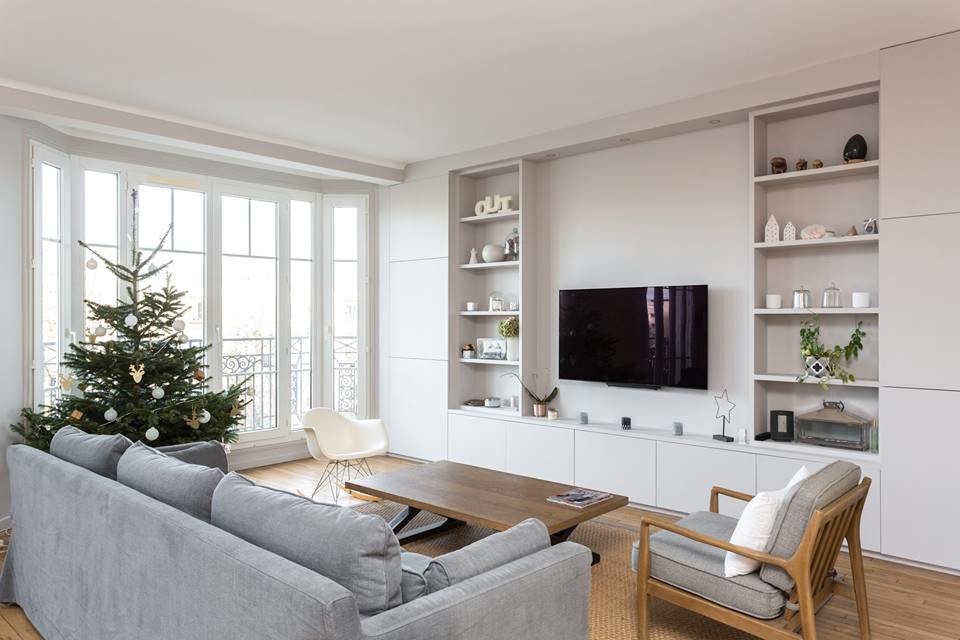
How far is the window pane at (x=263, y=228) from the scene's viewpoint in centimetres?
623

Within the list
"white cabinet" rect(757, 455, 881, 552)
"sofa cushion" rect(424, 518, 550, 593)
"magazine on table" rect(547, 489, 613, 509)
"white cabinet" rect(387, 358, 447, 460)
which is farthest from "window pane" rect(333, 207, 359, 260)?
"sofa cushion" rect(424, 518, 550, 593)

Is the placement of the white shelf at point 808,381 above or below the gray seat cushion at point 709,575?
above

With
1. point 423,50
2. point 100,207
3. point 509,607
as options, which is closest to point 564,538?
point 509,607

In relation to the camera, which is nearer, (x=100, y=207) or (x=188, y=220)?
(x=100, y=207)

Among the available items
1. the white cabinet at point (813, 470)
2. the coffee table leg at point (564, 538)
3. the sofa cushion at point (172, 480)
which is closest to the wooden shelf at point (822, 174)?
the white cabinet at point (813, 470)

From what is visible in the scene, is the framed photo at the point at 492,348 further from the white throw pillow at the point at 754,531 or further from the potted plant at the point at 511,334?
the white throw pillow at the point at 754,531

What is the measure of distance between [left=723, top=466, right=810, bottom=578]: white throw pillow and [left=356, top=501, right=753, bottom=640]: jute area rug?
553 millimetres

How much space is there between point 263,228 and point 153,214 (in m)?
1.01

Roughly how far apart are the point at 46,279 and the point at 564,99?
3939 mm

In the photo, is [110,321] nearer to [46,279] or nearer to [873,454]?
[46,279]

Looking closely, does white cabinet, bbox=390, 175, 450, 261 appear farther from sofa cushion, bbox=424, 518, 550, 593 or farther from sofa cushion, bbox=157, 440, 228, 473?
sofa cushion, bbox=424, 518, 550, 593

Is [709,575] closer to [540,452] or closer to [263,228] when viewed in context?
[540,452]

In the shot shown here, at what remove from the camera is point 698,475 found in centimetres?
450

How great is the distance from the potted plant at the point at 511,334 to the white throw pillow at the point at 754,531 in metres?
3.35
